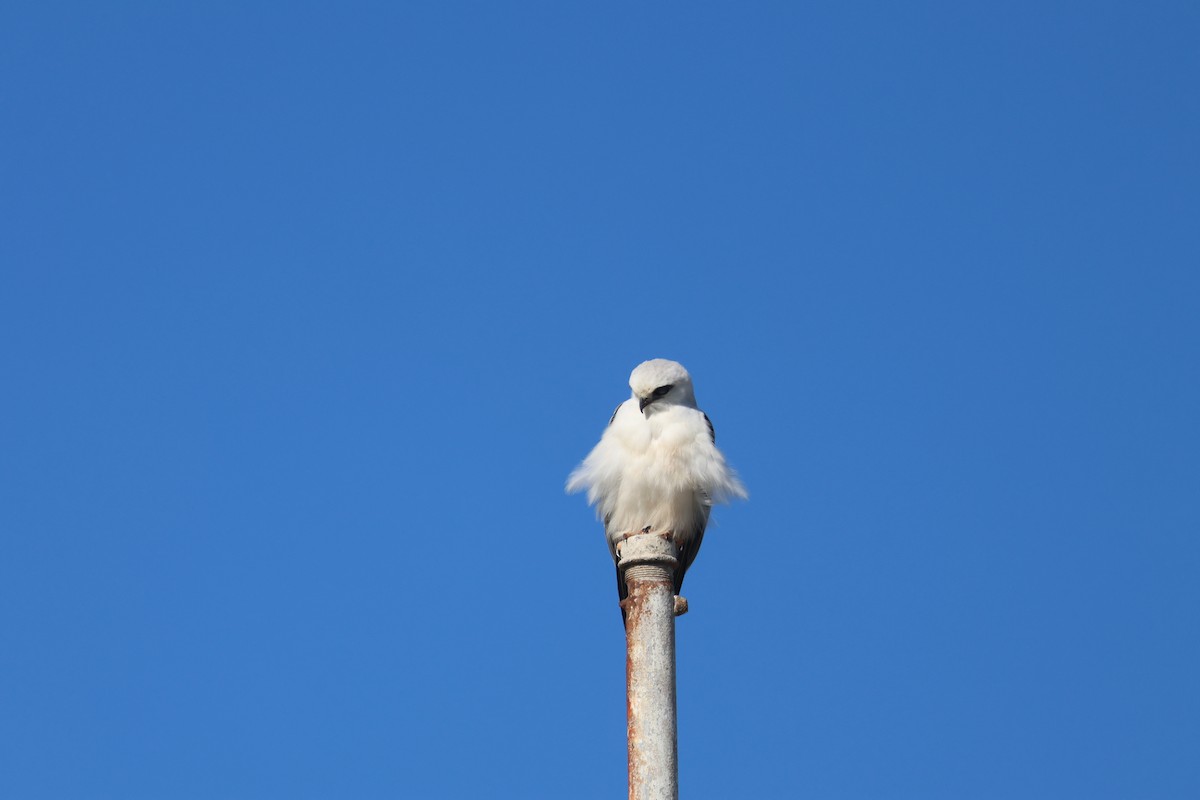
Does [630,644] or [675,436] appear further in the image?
[675,436]

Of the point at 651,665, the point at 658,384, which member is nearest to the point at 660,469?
the point at 658,384

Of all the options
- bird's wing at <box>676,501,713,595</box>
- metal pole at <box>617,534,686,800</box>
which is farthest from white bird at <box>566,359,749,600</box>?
metal pole at <box>617,534,686,800</box>

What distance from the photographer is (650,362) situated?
13234 millimetres

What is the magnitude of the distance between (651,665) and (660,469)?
3.02 metres

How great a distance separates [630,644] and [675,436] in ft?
9.95

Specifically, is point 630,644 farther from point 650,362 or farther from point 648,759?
point 650,362

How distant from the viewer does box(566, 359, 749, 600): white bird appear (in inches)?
504

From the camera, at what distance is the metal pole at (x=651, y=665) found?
9641mm

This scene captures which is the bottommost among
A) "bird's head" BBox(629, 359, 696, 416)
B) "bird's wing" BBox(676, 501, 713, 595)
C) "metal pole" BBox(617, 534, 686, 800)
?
"metal pole" BBox(617, 534, 686, 800)

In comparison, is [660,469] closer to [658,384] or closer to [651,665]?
[658,384]

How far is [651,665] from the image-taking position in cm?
998

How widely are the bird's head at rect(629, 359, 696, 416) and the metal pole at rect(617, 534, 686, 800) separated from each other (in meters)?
2.49

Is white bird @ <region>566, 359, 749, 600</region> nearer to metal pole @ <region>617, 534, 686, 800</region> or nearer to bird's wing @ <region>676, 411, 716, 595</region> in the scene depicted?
bird's wing @ <region>676, 411, 716, 595</region>

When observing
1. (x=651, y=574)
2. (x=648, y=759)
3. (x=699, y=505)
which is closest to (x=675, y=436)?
(x=699, y=505)
